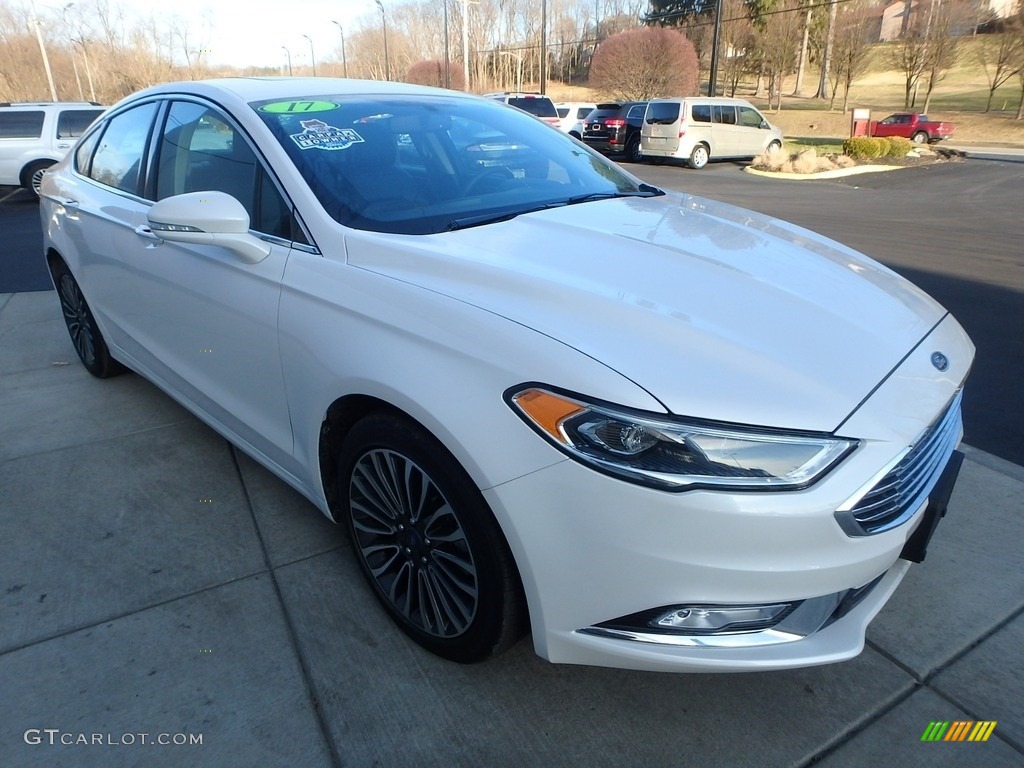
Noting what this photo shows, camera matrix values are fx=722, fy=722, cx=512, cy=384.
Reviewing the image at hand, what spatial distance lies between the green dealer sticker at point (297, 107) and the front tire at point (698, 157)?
1914 centimetres

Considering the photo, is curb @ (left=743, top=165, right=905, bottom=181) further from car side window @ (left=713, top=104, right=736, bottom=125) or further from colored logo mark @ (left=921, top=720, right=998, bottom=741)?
colored logo mark @ (left=921, top=720, right=998, bottom=741)

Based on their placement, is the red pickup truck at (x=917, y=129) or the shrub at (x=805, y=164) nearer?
the shrub at (x=805, y=164)

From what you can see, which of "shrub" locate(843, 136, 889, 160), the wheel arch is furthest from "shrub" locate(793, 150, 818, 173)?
the wheel arch

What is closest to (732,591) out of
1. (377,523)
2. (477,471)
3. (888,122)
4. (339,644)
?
(477,471)

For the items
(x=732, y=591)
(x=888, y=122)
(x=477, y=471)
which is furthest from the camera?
(x=888, y=122)

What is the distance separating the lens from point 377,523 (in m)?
2.30

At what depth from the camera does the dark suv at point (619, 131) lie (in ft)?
71.1

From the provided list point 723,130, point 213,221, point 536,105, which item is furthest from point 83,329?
point 723,130

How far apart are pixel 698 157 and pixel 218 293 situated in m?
19.9

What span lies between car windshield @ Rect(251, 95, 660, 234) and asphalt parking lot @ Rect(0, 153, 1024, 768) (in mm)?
1354

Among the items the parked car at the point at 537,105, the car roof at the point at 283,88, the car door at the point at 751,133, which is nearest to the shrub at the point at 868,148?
the car door at the point at 751,133

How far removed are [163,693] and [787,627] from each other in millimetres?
1774

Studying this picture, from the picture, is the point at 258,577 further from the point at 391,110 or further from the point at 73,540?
the point at 391,110

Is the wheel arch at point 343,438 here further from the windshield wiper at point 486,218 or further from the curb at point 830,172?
the curb at point 830,172
